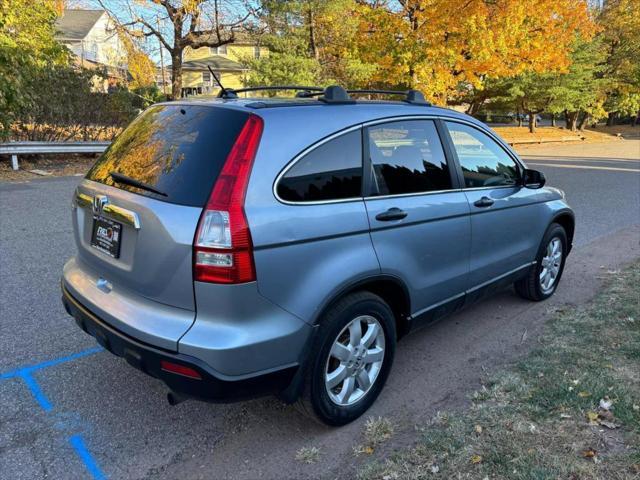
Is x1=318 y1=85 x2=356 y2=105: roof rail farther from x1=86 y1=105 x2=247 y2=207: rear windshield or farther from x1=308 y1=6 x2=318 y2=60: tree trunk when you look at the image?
x1=308 y1=6 x2=318 y2=60: tree trunk

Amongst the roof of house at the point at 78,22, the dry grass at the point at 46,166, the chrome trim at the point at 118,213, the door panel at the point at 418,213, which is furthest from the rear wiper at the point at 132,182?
the roof of house at the point at 78,22

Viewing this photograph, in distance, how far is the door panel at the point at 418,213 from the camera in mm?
2924

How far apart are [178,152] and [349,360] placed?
145 cm

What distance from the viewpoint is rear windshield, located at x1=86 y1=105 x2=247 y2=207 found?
2407 mm

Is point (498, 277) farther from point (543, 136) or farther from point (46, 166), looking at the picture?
point (543, 136)

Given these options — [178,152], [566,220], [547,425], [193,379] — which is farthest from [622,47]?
[193,379]

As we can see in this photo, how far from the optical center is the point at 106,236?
108 inches

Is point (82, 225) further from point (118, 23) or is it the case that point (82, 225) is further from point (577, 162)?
point (577, 162)

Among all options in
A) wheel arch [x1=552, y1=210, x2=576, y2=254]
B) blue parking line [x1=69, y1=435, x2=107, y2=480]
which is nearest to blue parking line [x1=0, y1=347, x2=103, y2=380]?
blue parking line [x1=69, y1=435, x2=107, y2=480]

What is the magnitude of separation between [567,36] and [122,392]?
67.6ft

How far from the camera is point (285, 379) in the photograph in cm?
251

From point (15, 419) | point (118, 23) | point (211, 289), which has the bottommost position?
point (15, 419)

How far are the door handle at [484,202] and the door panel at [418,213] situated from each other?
0.14m

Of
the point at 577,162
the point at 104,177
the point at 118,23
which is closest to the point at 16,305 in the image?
the point at 104,177
